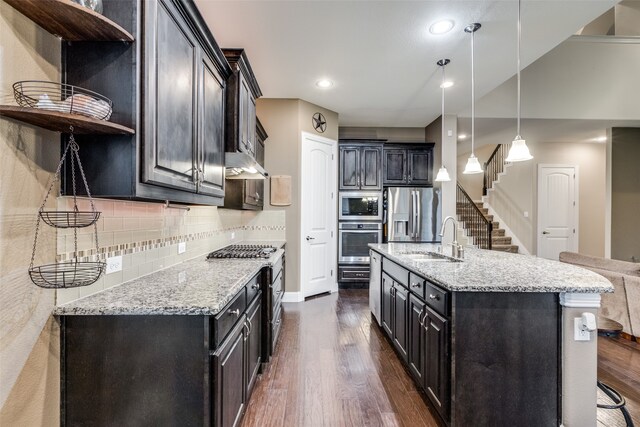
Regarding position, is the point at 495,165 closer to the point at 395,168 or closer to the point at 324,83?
the point at 395,168

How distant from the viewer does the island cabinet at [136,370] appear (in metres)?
1.23

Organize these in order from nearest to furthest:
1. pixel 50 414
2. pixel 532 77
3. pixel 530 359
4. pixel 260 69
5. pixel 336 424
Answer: pixel 50 414 → pixel 530 359 → pixel 336 424 → pixel 260 69 → pixel 532 77

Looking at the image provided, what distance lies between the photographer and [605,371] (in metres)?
2.47

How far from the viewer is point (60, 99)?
1.17 metres

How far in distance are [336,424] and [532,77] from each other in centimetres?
567

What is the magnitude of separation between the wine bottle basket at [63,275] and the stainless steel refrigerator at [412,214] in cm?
448

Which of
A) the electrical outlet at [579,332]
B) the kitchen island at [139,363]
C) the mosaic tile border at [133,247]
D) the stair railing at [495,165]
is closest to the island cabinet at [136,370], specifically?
the kitchen island at [139,363]

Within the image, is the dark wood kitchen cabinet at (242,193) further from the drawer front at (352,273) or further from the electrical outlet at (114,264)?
the drawer front at (352,273)

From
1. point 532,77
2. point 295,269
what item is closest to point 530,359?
point 295,269

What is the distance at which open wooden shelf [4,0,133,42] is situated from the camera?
3.32 ft

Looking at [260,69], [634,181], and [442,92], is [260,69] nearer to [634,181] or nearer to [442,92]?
[442,92]

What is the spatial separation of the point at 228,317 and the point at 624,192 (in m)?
7.27

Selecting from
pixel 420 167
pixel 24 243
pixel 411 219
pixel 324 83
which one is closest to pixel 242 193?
pixel 324 83

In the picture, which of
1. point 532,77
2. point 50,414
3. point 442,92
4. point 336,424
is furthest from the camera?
point 532,77
